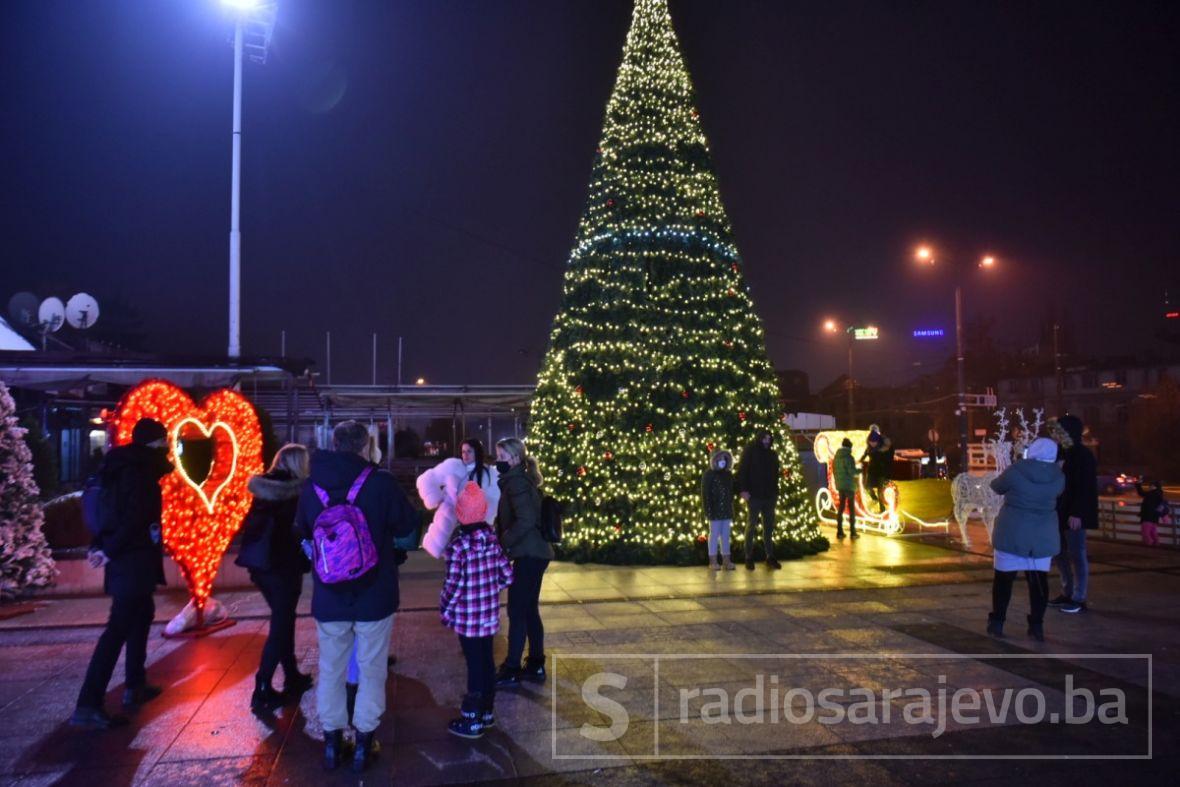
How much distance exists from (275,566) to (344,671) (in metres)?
1.41

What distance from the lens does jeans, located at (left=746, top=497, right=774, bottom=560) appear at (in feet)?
36.7

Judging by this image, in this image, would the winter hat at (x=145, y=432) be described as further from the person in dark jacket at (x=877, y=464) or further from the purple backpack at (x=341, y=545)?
the person in dark jacket at (x=877, y=464)

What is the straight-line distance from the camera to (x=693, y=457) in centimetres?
1181

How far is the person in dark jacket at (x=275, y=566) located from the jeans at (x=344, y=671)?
1.27 m

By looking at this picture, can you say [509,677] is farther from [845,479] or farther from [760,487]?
[845,479]

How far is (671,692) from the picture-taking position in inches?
225

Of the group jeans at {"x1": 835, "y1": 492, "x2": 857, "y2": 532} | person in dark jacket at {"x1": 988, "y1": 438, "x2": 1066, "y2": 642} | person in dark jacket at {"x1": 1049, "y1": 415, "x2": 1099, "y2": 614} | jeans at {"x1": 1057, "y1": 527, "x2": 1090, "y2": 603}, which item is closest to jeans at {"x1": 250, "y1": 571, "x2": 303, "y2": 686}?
person in dark jacket at {"x1": 988, "y1": 438, "x2": 1066, "y2": 642}

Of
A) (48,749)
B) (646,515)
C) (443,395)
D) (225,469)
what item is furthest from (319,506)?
(443,395)

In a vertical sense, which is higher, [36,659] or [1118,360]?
[1118,360]

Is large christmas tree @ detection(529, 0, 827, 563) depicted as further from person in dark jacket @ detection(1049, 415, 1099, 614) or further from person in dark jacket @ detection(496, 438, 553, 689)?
person in dark jacket @ detection(496, 438, 553, 689)

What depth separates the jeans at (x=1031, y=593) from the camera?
708 centimetres

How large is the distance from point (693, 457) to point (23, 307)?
872 inches

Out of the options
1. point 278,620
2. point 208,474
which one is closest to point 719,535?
point 208,474

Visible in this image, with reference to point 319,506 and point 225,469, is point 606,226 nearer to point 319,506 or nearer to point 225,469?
point 225,469
